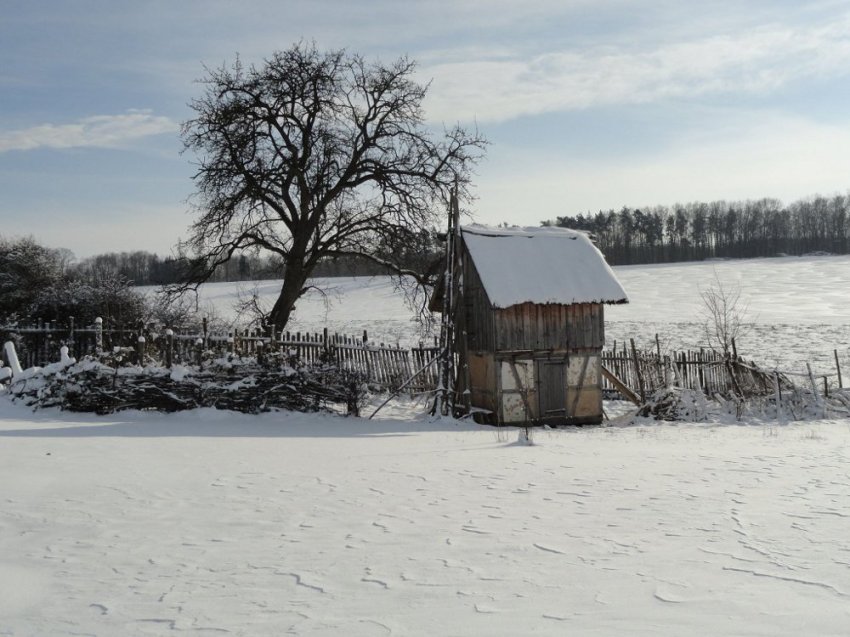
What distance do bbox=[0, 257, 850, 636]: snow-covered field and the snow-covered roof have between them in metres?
5.08

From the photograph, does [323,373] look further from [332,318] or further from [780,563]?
[332,318]

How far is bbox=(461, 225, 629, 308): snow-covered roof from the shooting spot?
15.8 m

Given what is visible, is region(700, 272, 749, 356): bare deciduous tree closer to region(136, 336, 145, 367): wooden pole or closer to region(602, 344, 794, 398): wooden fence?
region(602, 344, 794, 398): wooden fence

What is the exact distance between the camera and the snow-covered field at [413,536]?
406 cm

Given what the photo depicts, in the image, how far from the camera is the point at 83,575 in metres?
4.64

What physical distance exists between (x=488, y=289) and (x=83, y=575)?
11.8m

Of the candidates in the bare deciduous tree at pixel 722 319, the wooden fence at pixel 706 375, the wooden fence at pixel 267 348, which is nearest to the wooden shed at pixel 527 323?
the wooden fence at pixel 267 348

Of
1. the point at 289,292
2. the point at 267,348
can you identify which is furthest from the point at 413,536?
the point at 289,292

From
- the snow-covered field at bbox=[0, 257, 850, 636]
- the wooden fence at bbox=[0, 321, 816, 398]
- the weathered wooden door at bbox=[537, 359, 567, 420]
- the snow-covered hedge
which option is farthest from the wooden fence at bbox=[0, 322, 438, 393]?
the snow-covered field at bbox=[0, 257, 850, 636]

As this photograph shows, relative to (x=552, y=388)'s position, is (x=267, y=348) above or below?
above

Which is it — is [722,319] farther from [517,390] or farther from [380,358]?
[517,390]

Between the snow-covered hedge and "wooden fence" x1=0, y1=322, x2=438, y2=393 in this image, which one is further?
"wooden fence" x1=0, y1=322, x2=438, y2=393

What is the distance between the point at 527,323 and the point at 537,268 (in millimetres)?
1343

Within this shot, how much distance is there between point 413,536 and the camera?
568cm
